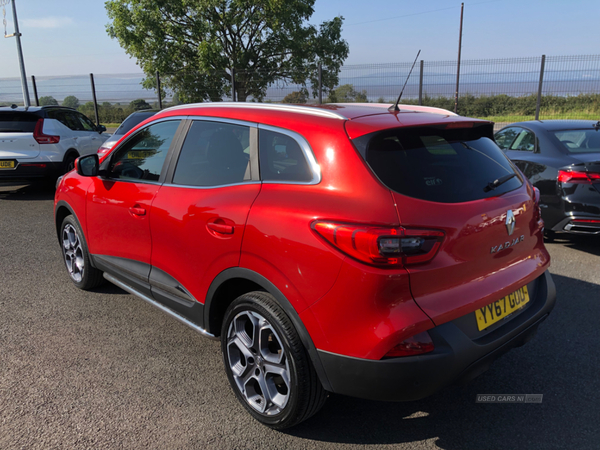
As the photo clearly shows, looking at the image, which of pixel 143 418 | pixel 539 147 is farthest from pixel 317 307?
pixel 539 147

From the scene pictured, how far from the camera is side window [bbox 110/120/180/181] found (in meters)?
3.28

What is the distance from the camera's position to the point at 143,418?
258cm

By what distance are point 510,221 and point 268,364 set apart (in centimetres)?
149

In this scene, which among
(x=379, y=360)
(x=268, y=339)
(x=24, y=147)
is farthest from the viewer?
(x=24, y=147)

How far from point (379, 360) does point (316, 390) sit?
0.45 meters

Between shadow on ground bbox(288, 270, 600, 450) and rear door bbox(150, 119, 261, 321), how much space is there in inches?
41.6

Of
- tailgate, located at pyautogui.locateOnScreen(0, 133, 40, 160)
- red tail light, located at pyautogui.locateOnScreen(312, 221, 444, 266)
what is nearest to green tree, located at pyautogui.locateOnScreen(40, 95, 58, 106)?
tailgate, located at pyautogui.locateOnScreen(0, 133, 40, 160)

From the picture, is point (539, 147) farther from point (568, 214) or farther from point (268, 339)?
point (268, 339)

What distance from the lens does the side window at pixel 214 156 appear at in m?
2.70

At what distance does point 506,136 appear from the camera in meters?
6.86

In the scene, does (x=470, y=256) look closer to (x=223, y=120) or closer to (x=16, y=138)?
(x=223, y=120)

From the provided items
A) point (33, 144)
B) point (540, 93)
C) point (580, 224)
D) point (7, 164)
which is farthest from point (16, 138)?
point (540, 93)

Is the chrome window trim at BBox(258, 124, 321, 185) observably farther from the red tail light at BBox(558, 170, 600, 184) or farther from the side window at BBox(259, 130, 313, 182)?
the red tail light at BBox(558, 170, 600, 184)

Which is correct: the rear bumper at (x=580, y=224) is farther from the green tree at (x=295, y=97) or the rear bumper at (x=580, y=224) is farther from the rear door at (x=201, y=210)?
the green tree at (x=295, y=97)
